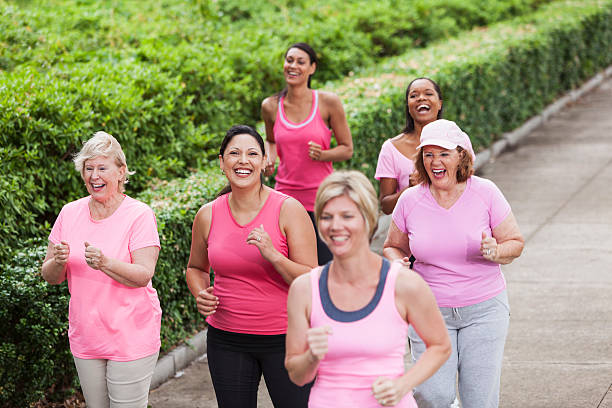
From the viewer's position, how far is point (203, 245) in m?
5.01

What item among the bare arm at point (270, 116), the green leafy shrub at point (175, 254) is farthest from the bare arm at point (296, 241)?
the bare arm at point (270, 116)

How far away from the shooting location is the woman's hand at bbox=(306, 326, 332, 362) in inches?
139

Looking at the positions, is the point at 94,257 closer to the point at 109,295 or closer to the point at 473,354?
the point at 109,295

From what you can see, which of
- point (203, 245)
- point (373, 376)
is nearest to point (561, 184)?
point (203, 245)

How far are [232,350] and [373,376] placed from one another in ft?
4.19

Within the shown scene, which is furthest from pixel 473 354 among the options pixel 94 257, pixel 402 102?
pixel 402 102

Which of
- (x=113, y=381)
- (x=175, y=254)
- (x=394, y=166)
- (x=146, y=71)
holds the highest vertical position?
(x=146, y=71)

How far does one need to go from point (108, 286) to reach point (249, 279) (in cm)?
77

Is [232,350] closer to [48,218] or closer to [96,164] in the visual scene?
[96,164]

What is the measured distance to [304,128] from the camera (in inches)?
285

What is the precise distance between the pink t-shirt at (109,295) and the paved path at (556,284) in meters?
1.89

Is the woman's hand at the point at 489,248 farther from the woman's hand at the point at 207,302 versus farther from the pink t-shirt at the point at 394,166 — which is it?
the pink t-shirt at the point at 394,166

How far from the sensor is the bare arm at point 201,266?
15.7 ft

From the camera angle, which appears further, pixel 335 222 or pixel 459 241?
pixel 459 241
